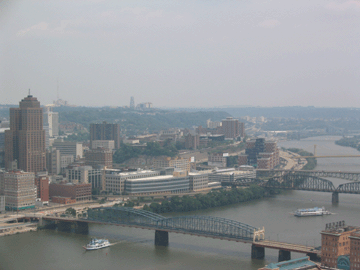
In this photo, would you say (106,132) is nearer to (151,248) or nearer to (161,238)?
(161,238)

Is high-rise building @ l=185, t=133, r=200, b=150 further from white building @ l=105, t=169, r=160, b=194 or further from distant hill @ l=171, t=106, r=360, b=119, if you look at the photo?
distant hill @ l=171, t=106, r=360, b=119

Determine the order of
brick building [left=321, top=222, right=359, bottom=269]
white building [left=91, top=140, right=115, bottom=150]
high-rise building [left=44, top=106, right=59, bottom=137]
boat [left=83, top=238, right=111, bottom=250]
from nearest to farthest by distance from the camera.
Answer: brick building [left=321, top=222, right=359, bottom=269]
boat [left=83, top=238, right=111, bottom=250]
white building [left=91, top=140, right=115, bottom=150]
high-rise building [left=44, top=106, right=59, bottom=137]

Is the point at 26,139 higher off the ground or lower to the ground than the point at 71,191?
higher

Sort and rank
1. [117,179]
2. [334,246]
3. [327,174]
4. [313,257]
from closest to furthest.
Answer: [334,246]
[313,257]
[117,179]
[327,174]

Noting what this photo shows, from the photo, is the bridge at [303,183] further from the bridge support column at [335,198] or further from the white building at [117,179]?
the white building at [117,179]

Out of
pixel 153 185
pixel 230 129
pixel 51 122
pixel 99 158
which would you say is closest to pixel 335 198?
pixel 153 185

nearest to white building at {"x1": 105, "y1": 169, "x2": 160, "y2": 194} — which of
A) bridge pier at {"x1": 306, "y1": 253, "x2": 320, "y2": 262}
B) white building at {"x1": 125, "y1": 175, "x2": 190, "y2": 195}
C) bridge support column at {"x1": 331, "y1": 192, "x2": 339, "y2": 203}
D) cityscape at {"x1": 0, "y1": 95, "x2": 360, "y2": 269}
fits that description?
cityscape at {"x1": 0, "y1": 95, "x2": 360, "y2": 269}

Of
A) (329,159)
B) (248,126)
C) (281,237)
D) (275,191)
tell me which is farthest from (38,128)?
(248,126)
